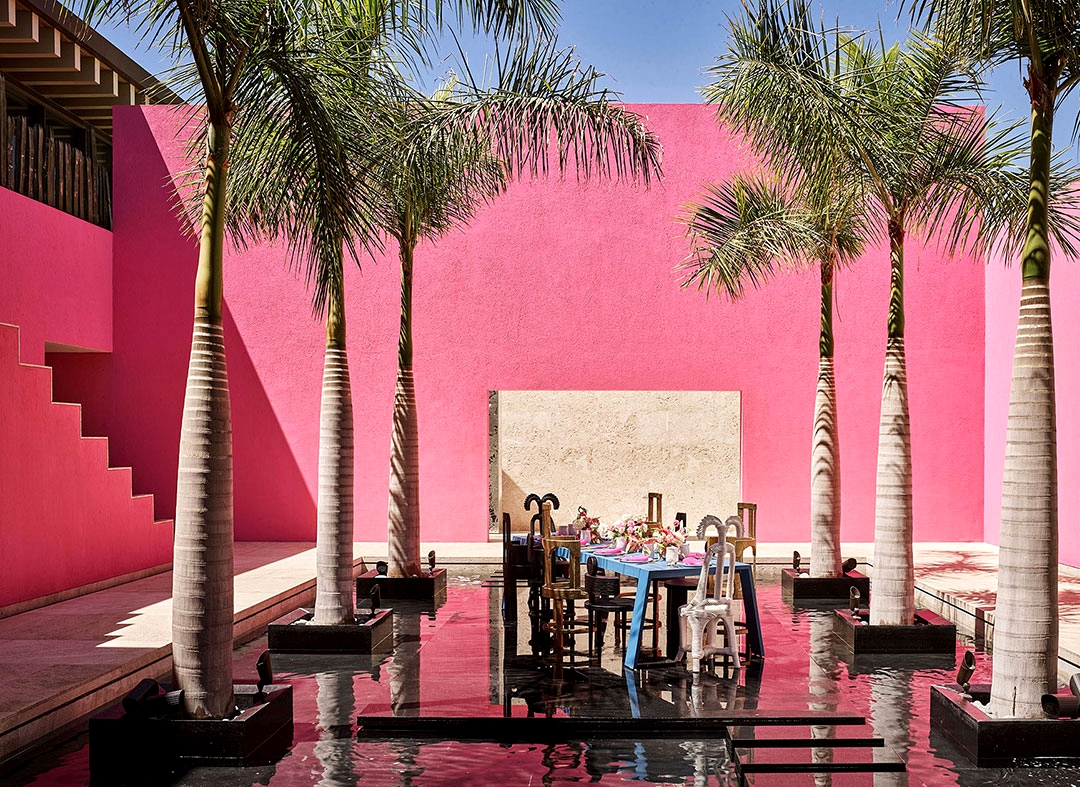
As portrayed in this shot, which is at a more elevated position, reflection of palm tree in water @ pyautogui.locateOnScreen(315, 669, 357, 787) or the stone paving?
the stone paving

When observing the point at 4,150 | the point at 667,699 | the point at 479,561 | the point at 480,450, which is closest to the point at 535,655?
the point at 667,699

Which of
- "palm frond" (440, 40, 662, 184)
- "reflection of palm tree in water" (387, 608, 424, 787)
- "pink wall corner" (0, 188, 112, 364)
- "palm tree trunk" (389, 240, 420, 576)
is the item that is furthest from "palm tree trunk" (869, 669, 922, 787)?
"pink wall corner" (0, 188, 112, 364)

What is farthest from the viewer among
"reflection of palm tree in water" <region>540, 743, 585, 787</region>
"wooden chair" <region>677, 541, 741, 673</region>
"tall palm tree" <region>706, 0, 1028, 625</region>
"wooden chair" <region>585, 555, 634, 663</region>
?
"wooden chair" <region>585, 555, 634, 663</region>

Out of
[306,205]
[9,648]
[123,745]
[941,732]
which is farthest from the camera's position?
[9,648]

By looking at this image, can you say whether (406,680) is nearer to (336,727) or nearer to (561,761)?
(336,727)

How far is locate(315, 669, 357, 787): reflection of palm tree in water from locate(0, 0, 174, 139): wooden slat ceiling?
6.49 metres

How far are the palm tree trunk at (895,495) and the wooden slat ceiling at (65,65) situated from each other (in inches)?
292

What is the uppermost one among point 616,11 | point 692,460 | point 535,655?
point 616,11

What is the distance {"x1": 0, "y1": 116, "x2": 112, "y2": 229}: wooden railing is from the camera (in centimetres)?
1172

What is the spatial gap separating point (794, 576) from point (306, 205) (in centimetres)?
603

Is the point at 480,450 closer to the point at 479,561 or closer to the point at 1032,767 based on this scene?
the point at 479,561

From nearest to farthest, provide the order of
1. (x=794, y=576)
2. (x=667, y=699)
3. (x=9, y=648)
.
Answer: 1. (x=667, y=699)
2. (x=9, y=648)
3. (x=794, y=576)

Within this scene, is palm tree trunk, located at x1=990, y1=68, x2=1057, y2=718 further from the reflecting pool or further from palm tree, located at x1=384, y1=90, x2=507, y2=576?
palm tree, located at x1=384, y1=90, x2=507, y2=576

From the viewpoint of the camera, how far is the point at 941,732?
5703 mm
